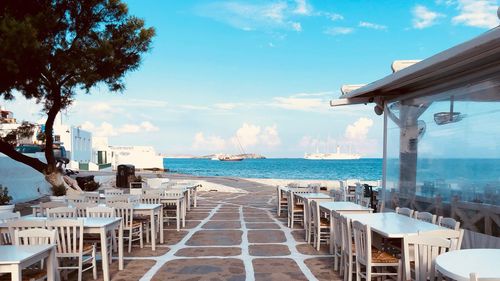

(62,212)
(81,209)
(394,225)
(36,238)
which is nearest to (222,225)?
(81,209)

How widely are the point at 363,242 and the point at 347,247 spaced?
55 cm

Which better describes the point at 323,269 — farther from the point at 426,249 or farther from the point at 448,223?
the point at 426,249

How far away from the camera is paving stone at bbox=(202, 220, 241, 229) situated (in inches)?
363

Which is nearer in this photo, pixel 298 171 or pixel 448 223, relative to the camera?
pixel 448 223

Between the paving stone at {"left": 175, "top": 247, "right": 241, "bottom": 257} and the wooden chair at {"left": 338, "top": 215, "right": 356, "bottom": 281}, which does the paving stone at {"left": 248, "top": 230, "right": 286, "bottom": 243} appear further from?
the wooden chair at {"left": 338, "top": 215, "right": 356, "bottom": 281}

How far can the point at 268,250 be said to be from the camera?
6.84m

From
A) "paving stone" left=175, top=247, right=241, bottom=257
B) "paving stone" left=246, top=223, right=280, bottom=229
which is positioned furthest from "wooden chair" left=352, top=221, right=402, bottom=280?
"paving stone" left=246, top=223, right=280, bottom=229

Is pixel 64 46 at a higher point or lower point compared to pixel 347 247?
higher

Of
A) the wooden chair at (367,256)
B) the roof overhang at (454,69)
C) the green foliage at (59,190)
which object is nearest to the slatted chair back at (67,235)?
the wooden chair at (367,256)

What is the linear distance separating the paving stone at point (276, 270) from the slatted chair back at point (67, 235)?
2149 millimetres

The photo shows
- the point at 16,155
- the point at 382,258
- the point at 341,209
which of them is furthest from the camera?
the point at 16,155

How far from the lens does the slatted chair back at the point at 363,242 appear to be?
4183 mm

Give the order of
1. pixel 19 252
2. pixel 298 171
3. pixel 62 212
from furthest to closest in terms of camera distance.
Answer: pixel 298 171
pixel 62 212
pixel 19 252

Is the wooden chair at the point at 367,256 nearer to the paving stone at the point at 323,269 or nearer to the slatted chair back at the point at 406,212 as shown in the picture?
the paving stone at the point at 323,269
